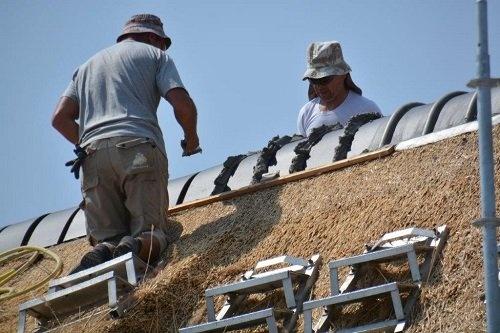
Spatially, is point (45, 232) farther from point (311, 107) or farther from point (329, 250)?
point (329, 250)

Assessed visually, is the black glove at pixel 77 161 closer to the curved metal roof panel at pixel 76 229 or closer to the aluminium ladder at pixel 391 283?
the curved metal roof panel at pixel 76 229

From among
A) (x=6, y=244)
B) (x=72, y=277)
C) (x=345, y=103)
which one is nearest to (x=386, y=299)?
(x=72, y=277)

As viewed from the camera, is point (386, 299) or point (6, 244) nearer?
point (386, 299)

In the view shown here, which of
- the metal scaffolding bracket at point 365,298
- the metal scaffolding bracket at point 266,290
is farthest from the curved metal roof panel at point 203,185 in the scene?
the metal scaffolding bracket at point 365,298

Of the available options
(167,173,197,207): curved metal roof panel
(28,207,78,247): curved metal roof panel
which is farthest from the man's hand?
(28,207,78,247): curved metal roof panel

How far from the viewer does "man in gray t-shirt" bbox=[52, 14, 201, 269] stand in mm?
6527

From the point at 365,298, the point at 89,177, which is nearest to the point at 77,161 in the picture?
the point at 89,177

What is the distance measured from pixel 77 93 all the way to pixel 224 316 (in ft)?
6.68

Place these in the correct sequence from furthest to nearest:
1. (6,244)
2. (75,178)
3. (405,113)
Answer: (6,244) → (405,113) → (75,178)

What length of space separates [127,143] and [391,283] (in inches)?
84.4

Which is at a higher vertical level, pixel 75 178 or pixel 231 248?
pixel 75 178

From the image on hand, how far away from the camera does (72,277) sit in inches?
238

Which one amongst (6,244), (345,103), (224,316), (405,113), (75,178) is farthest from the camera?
(6,244)

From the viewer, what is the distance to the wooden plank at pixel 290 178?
252 inches
